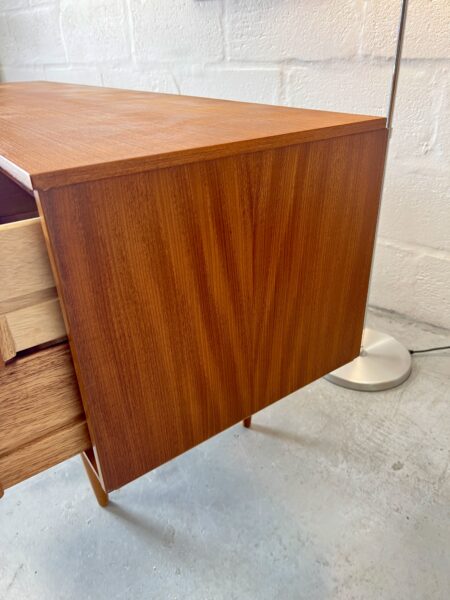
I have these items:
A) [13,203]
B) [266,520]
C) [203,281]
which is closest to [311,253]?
[203,281]

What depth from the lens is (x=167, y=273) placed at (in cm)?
42

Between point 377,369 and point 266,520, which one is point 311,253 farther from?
point 377,369

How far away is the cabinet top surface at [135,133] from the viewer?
37 centimetres

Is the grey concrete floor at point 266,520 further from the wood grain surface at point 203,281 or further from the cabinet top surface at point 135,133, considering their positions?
the cabinet top surface at point 135,133

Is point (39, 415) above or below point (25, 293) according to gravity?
below

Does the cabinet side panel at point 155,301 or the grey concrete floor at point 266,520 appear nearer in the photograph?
the cabinet side panel at point 155,301

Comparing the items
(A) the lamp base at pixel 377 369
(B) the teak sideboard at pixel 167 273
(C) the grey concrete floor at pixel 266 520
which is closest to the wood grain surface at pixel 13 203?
Answer: (B) the teak sideboard at pixel 167 273

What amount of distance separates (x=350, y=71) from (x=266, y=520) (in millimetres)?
916

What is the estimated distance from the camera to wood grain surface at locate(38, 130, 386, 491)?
386 mm

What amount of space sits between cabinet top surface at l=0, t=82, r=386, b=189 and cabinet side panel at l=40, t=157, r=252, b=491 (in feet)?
0.04

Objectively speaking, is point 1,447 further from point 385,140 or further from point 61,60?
point 61,60

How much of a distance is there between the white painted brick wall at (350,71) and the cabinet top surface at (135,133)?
1.51 feet

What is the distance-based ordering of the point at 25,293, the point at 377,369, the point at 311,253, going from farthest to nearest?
the point at 377,369
the point at 311,253
the point at 25,293

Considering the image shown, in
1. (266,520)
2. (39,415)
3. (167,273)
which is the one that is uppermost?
(167,273)
